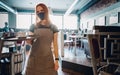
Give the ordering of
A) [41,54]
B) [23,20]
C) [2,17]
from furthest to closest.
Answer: [23,20], [2,17], [41,54]

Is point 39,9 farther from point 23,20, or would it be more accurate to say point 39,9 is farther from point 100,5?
point 23,20

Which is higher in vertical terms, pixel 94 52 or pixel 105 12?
pixel 105 12

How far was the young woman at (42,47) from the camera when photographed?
1619mm

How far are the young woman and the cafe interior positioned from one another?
4.4 inches

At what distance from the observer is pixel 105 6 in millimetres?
7715

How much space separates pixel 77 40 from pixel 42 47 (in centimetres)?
855

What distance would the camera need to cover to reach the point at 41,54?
161cm

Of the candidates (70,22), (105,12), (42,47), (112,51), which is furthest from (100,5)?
(42,47)

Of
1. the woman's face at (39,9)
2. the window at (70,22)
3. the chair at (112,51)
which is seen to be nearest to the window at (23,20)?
the window at (70,22)

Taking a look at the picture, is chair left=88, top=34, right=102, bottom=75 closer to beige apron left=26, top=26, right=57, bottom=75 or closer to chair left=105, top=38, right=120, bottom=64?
chair left=105, top=38, right=120, bottom=64

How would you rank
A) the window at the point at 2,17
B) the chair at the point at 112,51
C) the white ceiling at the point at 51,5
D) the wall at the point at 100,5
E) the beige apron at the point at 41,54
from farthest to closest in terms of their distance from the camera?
1. the window at the point at 2,17
2. the white ceiling at the point at 51,5
3. the wall at the point at 100,5
4. the chair at the point at 112,51
5. the beige apron at the point at 41,54

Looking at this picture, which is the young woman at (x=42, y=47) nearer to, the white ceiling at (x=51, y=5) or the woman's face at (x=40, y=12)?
the woman's face at (x=40, y=12)

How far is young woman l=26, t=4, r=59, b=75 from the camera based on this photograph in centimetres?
162

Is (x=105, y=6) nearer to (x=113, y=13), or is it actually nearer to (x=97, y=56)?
(x=113, y=13)
